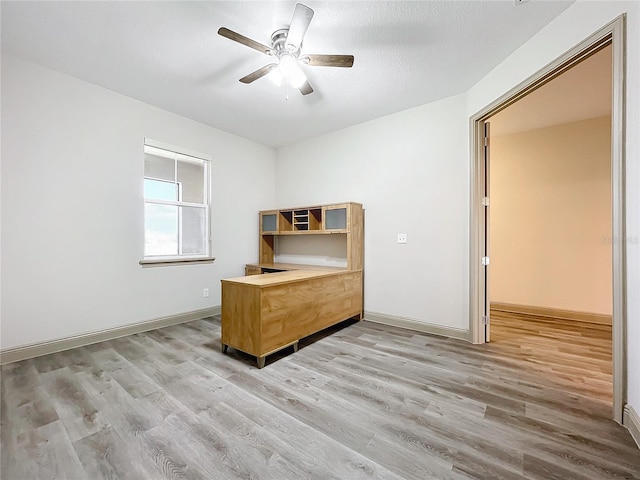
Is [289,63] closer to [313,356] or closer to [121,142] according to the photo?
[121,142]

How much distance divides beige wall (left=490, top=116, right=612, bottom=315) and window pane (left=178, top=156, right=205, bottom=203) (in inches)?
183

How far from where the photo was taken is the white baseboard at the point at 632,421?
56.9 inches

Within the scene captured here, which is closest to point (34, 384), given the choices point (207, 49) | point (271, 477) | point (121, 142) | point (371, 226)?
point (271, 477)

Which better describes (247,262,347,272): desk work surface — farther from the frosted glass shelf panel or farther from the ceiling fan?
the ceiling fan

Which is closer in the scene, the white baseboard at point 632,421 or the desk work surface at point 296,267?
the white baseboard at point 632,421

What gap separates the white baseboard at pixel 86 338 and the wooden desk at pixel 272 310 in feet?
4.21

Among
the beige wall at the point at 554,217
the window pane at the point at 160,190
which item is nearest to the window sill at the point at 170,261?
the window pane at the point at 160,190

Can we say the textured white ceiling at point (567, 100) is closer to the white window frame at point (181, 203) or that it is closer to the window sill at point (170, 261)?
the white window frame at point (181, 203)

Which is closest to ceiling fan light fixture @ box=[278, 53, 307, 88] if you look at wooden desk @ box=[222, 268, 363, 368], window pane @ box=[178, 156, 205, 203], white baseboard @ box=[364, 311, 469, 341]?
wooden desk @ box=[222, 268, 363, 368]

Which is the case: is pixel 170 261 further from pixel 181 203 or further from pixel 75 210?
pixel 75 210

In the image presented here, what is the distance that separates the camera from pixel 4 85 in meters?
2.41

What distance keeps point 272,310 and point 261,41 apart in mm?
2311

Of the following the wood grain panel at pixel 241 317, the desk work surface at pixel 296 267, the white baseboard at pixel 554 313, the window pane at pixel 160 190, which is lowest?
the white baseboard at pixel 554 313

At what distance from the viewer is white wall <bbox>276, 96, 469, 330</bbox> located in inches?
123
